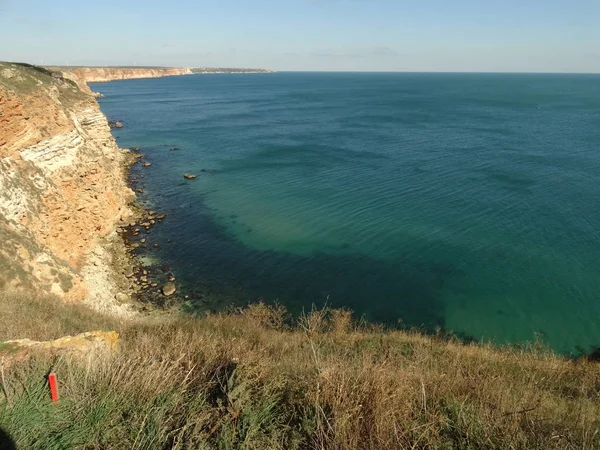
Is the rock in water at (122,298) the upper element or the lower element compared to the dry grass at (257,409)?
lower

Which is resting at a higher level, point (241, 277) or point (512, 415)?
point (512, 415)

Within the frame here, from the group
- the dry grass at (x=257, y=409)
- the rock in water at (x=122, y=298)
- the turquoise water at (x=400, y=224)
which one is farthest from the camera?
the turquoise water at (x=400, y=224)

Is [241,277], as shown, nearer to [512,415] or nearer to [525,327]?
[525,327]

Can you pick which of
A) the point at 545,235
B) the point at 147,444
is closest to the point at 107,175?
the point at 147,444

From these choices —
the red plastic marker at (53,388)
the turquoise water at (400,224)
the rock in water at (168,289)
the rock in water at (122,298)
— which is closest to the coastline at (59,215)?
the rock in water at (122,298)

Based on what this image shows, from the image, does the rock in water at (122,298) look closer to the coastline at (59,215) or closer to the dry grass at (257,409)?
the coastline at (59,215)

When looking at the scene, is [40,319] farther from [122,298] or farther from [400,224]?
[400,224]

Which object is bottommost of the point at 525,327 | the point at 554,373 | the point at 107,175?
the point at 525,327
